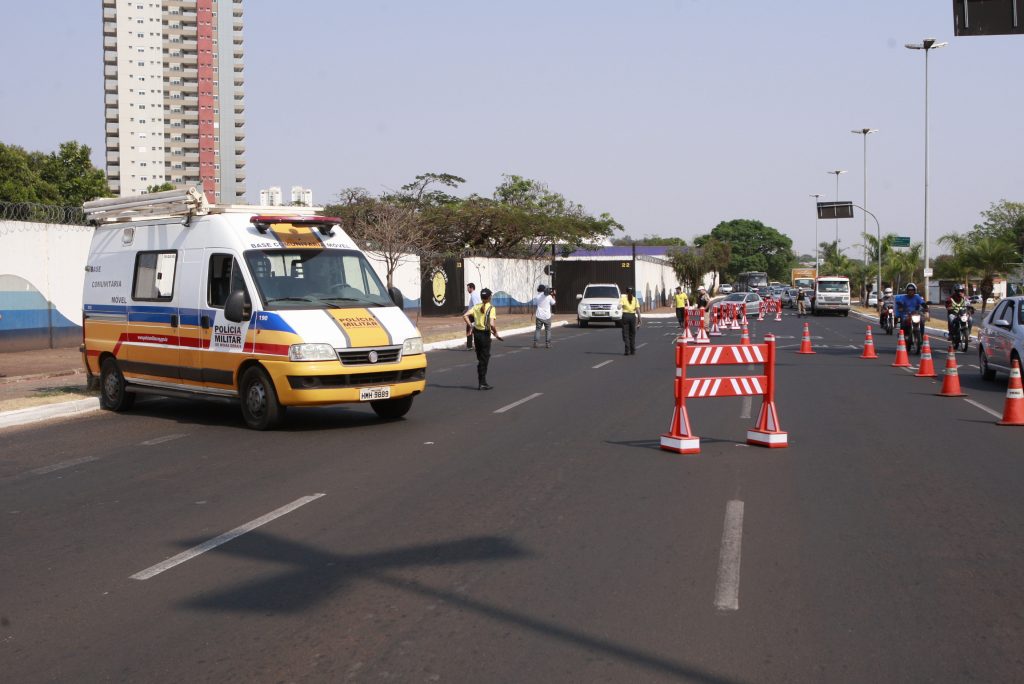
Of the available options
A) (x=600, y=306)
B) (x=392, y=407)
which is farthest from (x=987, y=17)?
(x=600, y=306)

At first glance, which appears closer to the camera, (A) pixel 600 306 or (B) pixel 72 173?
(A) pixel 600 306

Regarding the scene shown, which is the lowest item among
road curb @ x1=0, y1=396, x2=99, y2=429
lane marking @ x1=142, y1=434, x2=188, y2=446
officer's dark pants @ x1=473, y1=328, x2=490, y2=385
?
lane marking @ x1=142, y1=434, x2=188, y2=446

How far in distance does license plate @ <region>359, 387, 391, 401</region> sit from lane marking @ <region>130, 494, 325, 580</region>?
11.9 ft

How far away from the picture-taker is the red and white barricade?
34.4 feet

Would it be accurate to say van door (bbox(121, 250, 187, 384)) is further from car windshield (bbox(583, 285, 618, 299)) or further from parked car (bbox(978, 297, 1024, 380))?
car windshield (bbox(583, 285, 618, 299))

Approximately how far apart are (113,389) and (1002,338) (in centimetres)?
1413

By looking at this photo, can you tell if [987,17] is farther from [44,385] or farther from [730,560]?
[44,385]

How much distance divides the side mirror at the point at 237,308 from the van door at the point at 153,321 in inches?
61.5

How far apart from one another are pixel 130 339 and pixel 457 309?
3869 centimetres

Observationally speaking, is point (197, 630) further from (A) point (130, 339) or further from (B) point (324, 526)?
(A) point (130, 339)

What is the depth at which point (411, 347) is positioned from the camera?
12.7 metres

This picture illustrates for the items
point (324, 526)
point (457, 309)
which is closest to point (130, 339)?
point (324, 526)

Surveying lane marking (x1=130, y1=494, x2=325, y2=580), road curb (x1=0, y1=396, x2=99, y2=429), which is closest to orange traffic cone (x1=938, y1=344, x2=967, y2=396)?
lane marking (x1=130, y1=494, x2=325, y2=580)

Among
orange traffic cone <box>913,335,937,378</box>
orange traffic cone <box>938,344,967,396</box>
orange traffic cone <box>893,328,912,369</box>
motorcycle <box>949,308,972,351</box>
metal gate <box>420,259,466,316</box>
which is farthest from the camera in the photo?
metal gate <box>420,259,466,316</box>
